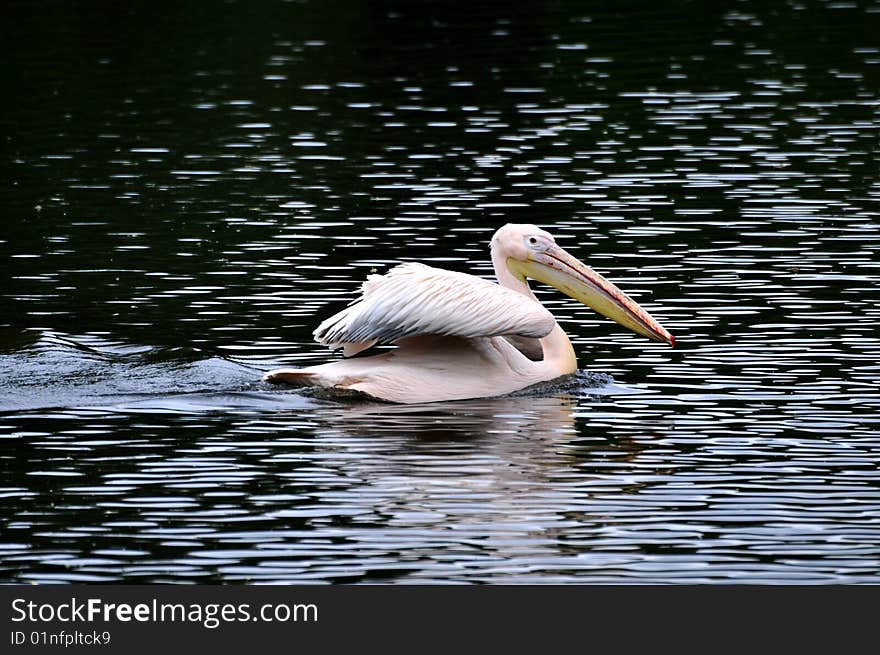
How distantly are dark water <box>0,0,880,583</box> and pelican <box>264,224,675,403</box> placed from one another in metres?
0.16

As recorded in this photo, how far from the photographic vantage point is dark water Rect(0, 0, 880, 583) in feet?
24.0

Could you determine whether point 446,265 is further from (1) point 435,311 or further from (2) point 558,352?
(1) point 435,311

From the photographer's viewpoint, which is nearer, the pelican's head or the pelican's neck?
the pelican's neck

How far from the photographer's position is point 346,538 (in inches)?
284

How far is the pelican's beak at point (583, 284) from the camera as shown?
33.7 ft

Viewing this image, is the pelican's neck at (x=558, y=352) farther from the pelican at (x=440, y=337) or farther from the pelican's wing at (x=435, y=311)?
the pelican's wing at (x=435, y=311)

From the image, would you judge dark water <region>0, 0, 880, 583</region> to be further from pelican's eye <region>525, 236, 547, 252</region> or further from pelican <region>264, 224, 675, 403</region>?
pelican's eye <region>525, 236, 547, 252</region>

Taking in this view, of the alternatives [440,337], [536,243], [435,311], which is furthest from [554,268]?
[435,311]

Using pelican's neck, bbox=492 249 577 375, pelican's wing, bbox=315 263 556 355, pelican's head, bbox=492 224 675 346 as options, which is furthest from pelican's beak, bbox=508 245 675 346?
pelican's wing, bbox=315 263 556 355

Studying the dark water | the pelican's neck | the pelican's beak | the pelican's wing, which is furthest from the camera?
the pelican's beak

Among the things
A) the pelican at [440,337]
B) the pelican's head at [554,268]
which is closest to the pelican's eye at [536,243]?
the pelican's head at [554,268]

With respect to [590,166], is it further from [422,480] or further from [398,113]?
[422,480]
